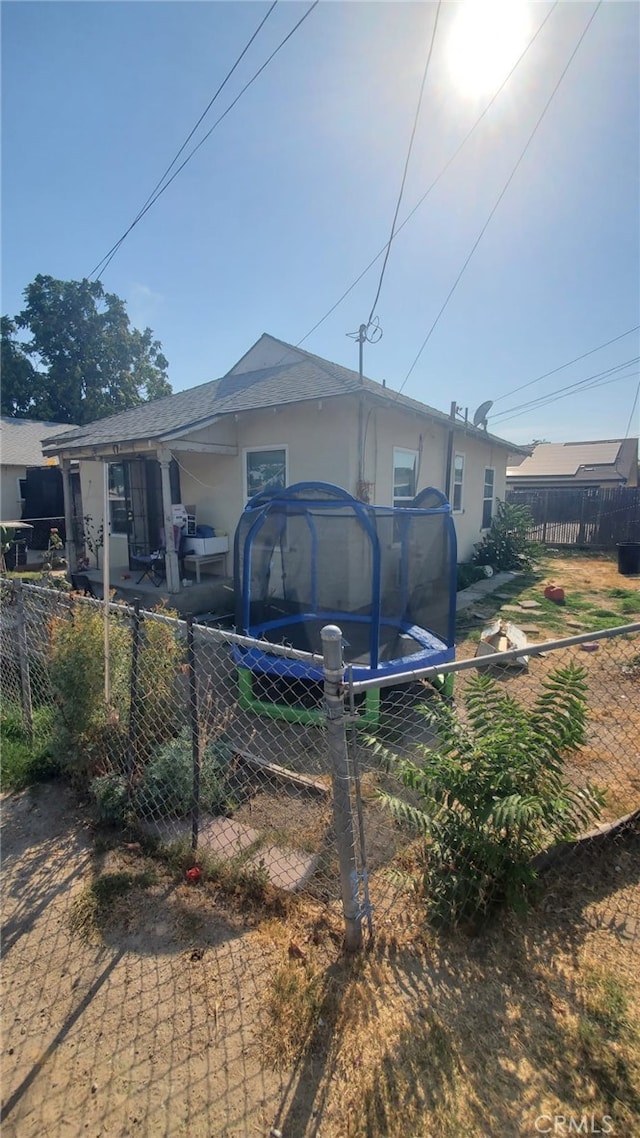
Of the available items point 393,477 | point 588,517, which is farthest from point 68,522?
point 588,517

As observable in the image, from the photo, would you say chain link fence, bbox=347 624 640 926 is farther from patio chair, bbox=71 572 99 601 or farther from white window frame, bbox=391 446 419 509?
patio chair, bbox=71 572 99 601

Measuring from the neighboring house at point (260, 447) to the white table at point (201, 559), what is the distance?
0.68 metres

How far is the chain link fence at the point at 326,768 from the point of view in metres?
2.02

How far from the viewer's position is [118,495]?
11164mm

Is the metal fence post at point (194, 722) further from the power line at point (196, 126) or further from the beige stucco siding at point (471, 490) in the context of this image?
the beige stucco siding at point (471, 490)

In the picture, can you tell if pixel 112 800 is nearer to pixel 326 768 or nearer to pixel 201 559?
pixel 326 768

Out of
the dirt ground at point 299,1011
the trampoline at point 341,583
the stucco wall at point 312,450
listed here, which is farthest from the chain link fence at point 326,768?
the stucco wall at point 312,450

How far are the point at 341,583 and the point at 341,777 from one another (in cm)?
541

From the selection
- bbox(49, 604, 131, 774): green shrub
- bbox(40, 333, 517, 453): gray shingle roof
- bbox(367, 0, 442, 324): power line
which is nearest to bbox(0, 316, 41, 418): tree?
bbox(40, 333, 517, 453): gray shingle roof

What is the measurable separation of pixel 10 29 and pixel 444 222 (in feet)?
18.4

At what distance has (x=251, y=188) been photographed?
6.70m

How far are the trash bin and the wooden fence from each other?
3823 mm

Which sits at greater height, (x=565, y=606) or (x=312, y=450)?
(x=312, y=450)

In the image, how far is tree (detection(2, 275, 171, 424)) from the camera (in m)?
30.7
